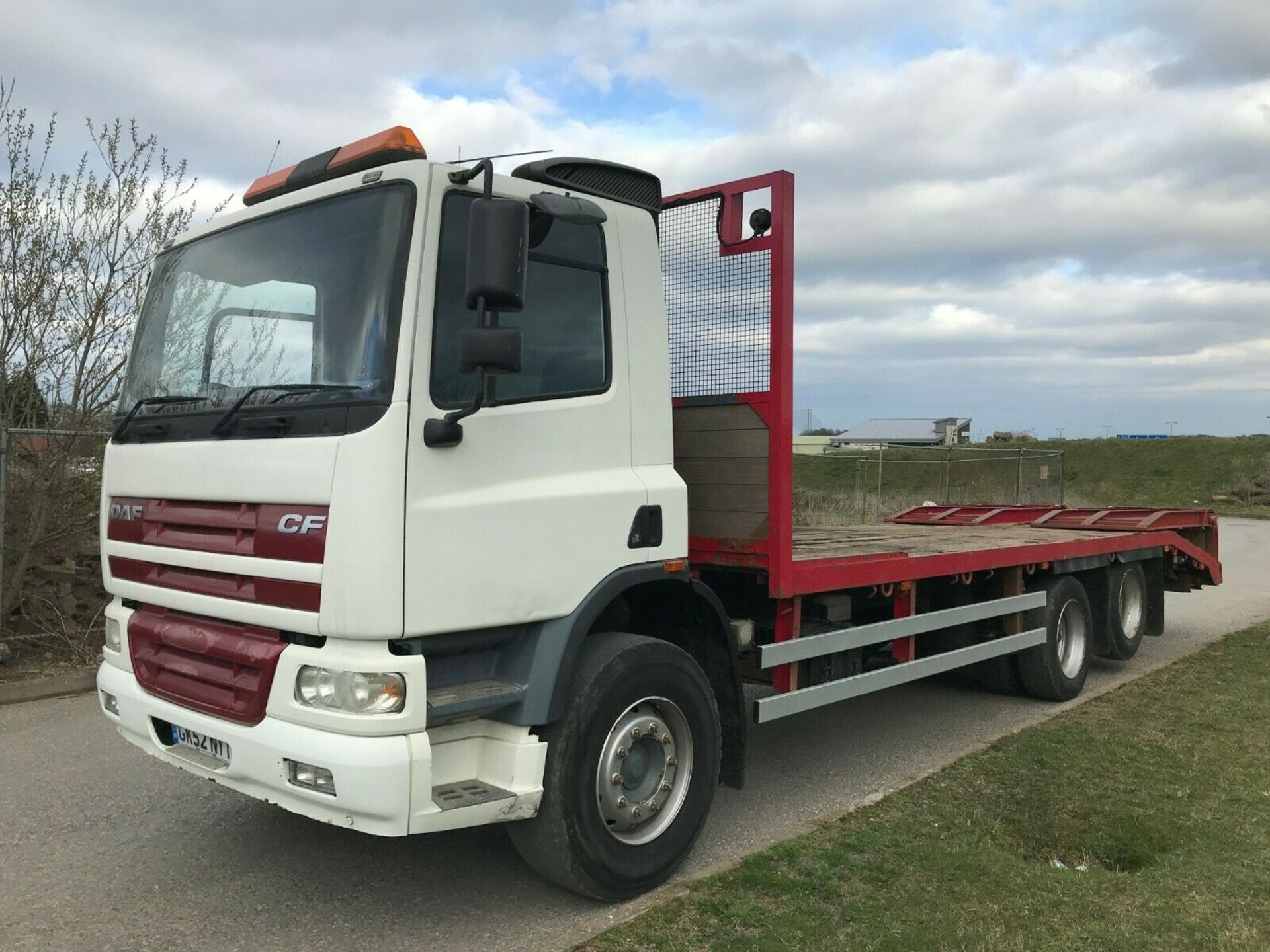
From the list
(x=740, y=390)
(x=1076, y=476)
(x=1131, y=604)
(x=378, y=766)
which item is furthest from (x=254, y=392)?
(x=1076, y=476)

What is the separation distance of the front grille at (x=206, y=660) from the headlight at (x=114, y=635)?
0.40 ft

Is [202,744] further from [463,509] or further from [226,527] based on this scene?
[463,509]

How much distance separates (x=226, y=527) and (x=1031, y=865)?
3.46 metres

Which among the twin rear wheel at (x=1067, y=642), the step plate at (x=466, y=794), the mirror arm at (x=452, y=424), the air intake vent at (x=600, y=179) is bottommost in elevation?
the twin rear wheel at (x=1067, y=642)

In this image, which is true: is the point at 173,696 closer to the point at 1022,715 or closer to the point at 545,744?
the point at 545,744

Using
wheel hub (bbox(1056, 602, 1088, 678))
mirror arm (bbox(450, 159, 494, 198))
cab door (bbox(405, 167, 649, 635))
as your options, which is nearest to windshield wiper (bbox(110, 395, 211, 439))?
cab door (bbox(405, 167, 649, 635))

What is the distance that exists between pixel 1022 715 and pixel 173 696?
5.51 m

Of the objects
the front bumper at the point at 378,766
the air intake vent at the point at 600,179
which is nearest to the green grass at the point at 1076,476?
the air intake vent at the point at 600,179

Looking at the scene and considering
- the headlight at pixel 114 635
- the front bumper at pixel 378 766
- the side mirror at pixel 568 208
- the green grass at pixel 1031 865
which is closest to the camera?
the front bumper at pixel 378 766

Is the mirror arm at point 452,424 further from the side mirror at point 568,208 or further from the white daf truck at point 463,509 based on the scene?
the side mirror at point 568,208

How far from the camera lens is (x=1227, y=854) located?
433 cm

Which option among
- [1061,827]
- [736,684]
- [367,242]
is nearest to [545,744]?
[736,684]

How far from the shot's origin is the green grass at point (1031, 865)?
141 inches

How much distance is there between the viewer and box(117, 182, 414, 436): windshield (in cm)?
335
